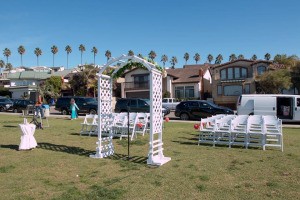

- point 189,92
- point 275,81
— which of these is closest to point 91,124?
point 275,81

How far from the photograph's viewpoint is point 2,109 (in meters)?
35.1

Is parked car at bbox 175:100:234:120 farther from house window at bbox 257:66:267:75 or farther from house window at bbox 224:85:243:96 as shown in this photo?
house window at bbox 257:66:267:75

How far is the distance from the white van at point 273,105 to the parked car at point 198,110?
144cm

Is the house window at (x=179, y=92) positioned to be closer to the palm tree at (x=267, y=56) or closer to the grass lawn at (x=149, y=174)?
the grass lawn at (x=149, y=174)

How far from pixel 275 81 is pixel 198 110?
19.2 meters

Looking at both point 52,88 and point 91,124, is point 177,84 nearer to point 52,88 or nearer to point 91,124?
point 52,88

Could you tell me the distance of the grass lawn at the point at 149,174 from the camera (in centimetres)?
572

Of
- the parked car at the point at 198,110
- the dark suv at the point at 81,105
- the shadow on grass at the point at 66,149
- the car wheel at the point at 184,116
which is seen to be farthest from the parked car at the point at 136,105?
the shadow on grass at the point at 66,149

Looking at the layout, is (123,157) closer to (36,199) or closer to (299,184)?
(36,199)

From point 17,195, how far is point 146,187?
2404 millimetres

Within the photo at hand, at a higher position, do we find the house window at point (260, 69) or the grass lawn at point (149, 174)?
the house window at point (260, 69)

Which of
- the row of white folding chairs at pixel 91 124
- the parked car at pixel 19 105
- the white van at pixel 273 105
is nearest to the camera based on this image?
the row of white folding chairs at pixel 91 124

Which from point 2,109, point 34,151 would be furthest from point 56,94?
point 34,151

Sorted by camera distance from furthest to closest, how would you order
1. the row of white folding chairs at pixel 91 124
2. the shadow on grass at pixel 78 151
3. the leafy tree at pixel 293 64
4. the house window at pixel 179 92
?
the house window at pixel 179 92 < the leafy tree at pixel 293 64 < the row of white folding chairs at pixel 91 124 < the shadow on grass at pixel 78 151
